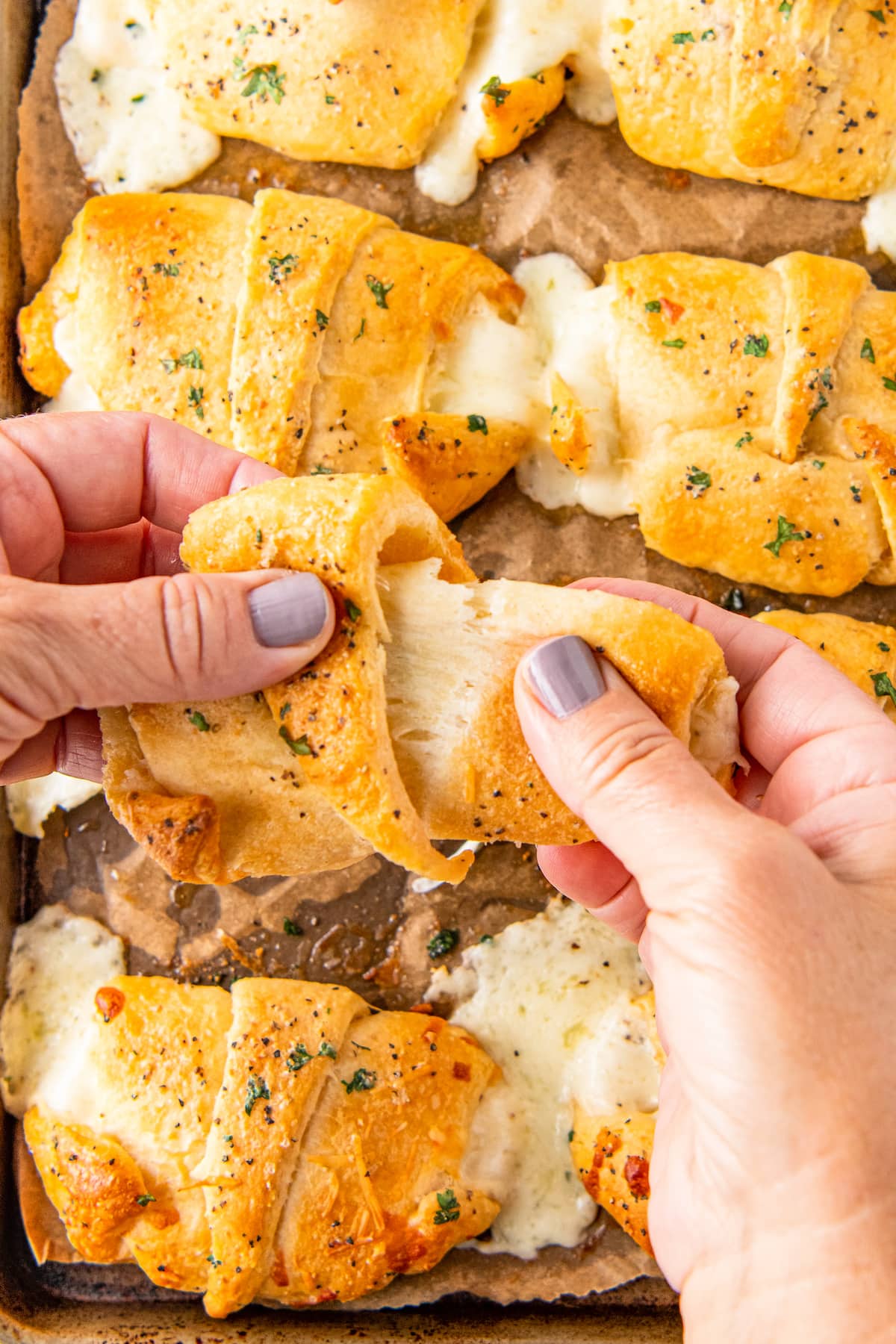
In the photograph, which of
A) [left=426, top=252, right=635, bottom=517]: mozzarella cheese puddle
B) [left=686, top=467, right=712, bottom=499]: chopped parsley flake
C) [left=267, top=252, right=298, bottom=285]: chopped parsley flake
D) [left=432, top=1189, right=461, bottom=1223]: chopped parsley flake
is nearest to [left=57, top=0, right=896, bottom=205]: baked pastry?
[left=426, top=252, right=635, bottom=517]: mozzarella cheese puddle

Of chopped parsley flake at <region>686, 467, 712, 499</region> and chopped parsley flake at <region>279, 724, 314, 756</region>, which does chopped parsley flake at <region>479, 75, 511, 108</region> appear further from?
chopped parsley flake at <region>279, 724, 314, 756</region>

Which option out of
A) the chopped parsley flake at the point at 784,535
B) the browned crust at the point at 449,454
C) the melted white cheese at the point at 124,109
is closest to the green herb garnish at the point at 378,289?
the browned crust at the point at 449,454

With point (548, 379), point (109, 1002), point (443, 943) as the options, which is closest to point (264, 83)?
point (548, 379)

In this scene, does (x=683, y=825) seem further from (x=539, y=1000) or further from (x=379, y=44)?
(x=379, y=44)

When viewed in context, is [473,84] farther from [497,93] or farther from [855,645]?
[855,645]

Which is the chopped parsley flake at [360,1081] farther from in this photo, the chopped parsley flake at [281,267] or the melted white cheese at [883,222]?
the melted white cheese at [883,222]

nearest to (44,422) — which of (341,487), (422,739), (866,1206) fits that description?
(341,487)
